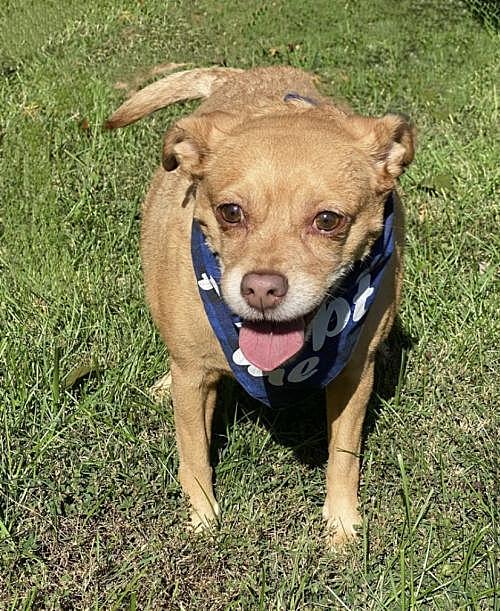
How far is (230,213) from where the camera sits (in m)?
2.95

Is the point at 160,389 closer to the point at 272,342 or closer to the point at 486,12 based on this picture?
the point at 272,342

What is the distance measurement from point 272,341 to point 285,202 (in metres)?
0.48

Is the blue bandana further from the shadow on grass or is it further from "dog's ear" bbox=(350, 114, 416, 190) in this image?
the shadow on grass

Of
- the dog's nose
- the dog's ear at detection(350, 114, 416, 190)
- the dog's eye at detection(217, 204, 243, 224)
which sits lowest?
the dog's nose

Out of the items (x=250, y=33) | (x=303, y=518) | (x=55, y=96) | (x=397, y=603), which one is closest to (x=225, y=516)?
(x=303, y=518)

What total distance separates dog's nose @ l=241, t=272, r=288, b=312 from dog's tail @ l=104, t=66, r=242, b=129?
2.03 meters

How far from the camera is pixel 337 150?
2.99m

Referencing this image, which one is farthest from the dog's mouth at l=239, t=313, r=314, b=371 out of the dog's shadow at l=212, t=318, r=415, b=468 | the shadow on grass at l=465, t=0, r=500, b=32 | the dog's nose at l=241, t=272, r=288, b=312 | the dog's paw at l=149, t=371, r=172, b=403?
the shadow on grass at l=465, t=0, r=500, b=32

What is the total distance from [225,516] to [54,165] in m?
2.98

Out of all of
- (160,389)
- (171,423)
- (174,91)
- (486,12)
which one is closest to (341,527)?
(171,423)

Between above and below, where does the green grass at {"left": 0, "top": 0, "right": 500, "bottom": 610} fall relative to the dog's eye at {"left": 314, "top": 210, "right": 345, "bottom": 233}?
below

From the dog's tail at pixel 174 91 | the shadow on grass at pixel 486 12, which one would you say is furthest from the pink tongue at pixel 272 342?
the shadow on grass at pixel 486 12

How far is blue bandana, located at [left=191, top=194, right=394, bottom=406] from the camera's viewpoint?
123 inches

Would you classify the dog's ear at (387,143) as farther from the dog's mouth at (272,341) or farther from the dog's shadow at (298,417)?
the dog's shadow at (298,417)
